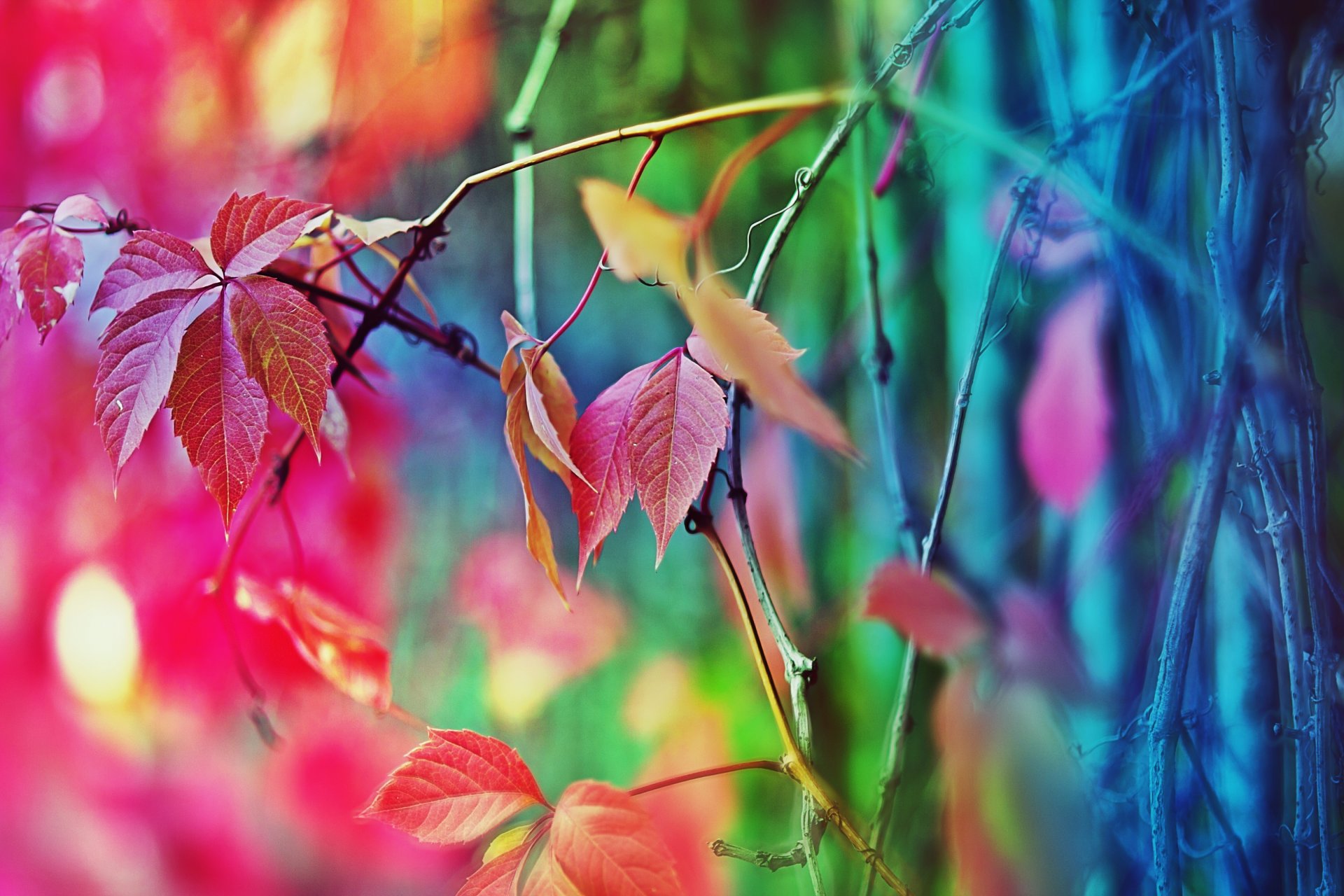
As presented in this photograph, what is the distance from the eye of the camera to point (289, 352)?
0.36m

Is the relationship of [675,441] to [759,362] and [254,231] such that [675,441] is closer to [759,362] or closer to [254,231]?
[759,362]

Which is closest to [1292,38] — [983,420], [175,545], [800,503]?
[983,420]

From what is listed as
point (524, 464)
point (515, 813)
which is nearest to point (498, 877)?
point (515, 813)

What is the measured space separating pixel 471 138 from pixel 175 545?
36 centimetres

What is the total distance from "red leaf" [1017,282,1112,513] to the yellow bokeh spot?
0.62 meters

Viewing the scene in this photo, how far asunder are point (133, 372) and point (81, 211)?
4.4 inches

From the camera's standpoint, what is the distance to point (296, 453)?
1.82 feet

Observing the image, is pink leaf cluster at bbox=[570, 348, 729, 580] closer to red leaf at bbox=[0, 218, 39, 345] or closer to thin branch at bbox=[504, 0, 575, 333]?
thin branch at bbox=[504, 0, 575, 333]

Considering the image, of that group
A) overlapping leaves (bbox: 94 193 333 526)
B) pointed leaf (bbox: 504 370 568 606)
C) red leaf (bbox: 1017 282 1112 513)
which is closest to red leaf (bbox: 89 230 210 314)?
overlapping leaves (bbox: 94 193 333 526)

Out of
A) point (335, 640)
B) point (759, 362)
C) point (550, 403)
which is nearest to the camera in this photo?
point (759, 362)

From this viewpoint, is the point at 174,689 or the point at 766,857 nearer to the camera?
the point at 766,857

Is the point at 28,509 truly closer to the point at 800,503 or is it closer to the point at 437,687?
the point at 437,687

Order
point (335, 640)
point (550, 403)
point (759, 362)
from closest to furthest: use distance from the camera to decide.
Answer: point (759, 362) < point (550, 403) < point (335, 640)

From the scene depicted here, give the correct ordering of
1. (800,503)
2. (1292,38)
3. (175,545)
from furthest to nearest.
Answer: (175,545) < (800,503) < (1292,38)
